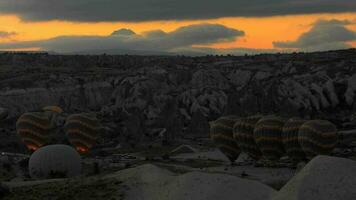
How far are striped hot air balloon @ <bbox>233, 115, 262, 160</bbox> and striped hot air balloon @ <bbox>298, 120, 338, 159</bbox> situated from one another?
7.85 m

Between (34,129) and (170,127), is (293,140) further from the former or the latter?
(170,127)

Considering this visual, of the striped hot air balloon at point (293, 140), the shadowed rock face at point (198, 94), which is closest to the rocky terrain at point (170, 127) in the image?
the shadowed rock face at point (198, 94)

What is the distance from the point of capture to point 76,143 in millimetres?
100812

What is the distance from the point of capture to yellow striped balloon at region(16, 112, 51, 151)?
328ft

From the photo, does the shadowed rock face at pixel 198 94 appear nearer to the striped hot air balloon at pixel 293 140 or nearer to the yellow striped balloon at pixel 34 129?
the yellow striped balloon at pixel 34 129

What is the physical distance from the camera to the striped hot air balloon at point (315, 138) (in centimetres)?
7538

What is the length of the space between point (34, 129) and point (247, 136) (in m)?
38.6

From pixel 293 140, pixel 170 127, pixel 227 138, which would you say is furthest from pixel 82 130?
pixel 170 127

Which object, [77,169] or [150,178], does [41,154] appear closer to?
[77,169]

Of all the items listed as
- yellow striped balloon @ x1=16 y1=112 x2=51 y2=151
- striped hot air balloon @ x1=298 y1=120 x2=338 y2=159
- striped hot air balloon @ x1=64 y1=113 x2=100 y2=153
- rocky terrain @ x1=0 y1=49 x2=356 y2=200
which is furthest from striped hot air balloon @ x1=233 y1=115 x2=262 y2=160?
yellow striped balloon @ x1=16 y1=112 x2=51 y2=151

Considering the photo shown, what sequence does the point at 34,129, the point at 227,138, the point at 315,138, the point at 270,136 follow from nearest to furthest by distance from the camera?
1. the point at 315,138
2. the point at 270,136
3. the point at 227,138
4. the point at 34,129

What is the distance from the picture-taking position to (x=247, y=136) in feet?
267

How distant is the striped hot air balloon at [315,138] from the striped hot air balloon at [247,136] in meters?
7.85

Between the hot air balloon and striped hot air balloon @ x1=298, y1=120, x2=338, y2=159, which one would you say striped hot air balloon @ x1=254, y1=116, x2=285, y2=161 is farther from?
the hot air balloon
